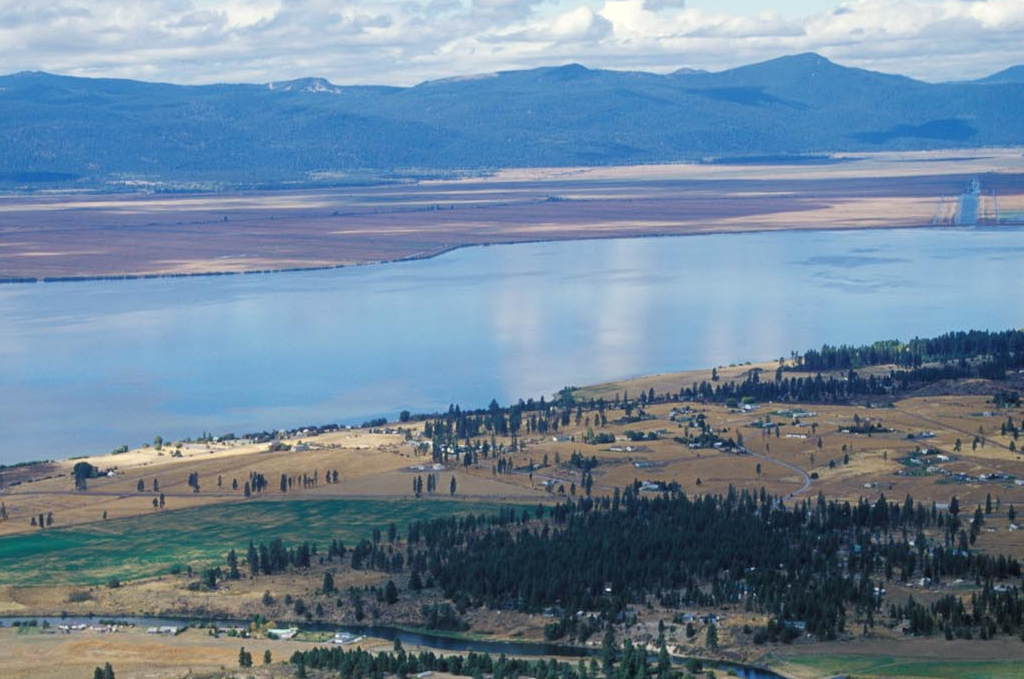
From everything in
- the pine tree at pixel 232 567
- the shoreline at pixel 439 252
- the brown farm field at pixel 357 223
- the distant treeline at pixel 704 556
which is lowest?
the pine tree at pixel 232 567

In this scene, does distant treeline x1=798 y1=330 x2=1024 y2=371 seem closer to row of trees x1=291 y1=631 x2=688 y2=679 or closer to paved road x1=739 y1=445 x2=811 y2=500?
paved road x1=739 y1=445 x2=811 y2=500

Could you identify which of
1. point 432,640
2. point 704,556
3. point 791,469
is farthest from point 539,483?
point 432,640

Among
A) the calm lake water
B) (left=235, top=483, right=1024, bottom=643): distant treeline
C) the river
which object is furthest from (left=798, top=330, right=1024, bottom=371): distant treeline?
the river

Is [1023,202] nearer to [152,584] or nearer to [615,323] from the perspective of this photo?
[615,323]

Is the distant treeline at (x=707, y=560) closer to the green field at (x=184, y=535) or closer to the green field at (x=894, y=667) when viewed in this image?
the green field at (x=894, y=667)

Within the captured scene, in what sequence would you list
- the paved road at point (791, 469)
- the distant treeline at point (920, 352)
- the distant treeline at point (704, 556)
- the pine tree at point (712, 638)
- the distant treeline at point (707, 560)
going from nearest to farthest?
the pine tree at point (712, 638)
the distant treeline at point (707, 560)
the distant treeline at point (704, 556)
the paved road at point (791, 469)
the distant treeline at point (920, 352)

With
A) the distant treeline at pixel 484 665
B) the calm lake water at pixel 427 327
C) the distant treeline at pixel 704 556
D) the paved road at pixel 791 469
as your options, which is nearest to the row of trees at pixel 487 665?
the distant treeline at pixel 484 665

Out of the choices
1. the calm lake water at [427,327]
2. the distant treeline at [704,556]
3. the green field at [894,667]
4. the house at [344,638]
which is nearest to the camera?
the green field at [894,667]
